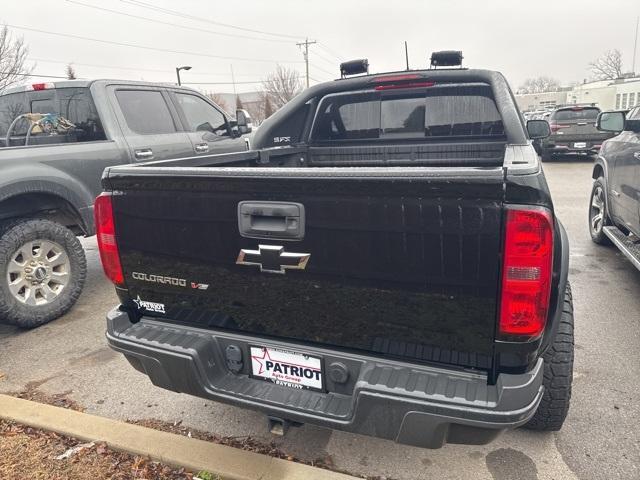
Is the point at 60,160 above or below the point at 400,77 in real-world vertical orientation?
below

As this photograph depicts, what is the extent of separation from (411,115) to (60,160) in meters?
3.00

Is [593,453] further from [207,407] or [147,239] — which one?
[147,239]

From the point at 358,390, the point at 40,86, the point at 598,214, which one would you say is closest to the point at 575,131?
the point at 598,214

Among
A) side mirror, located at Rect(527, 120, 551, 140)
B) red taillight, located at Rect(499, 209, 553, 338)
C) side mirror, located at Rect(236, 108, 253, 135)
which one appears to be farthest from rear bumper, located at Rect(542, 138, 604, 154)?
red taillight, located at Rect(499, 209, 553, 338)

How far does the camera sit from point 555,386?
7.57 feet

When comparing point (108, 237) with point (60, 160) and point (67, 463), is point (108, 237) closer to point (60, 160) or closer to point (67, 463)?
point (67, 463)

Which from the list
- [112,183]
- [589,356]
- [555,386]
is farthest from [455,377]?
[589,356]

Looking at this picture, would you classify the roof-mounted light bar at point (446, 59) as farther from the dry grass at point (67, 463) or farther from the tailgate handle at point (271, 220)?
the dry grass at point (67, 463)

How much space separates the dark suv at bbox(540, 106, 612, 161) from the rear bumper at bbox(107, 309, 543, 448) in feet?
43.2

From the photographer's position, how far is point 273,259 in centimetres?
191

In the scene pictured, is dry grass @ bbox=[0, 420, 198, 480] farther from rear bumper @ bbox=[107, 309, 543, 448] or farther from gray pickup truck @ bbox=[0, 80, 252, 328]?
gray pickup truck @ bbox=[0, 80, 252, 328]

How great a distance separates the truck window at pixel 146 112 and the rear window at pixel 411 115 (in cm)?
209

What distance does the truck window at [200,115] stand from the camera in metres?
5.75

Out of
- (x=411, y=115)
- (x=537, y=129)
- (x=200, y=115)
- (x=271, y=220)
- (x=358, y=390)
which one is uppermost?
(x=200, y=115)
